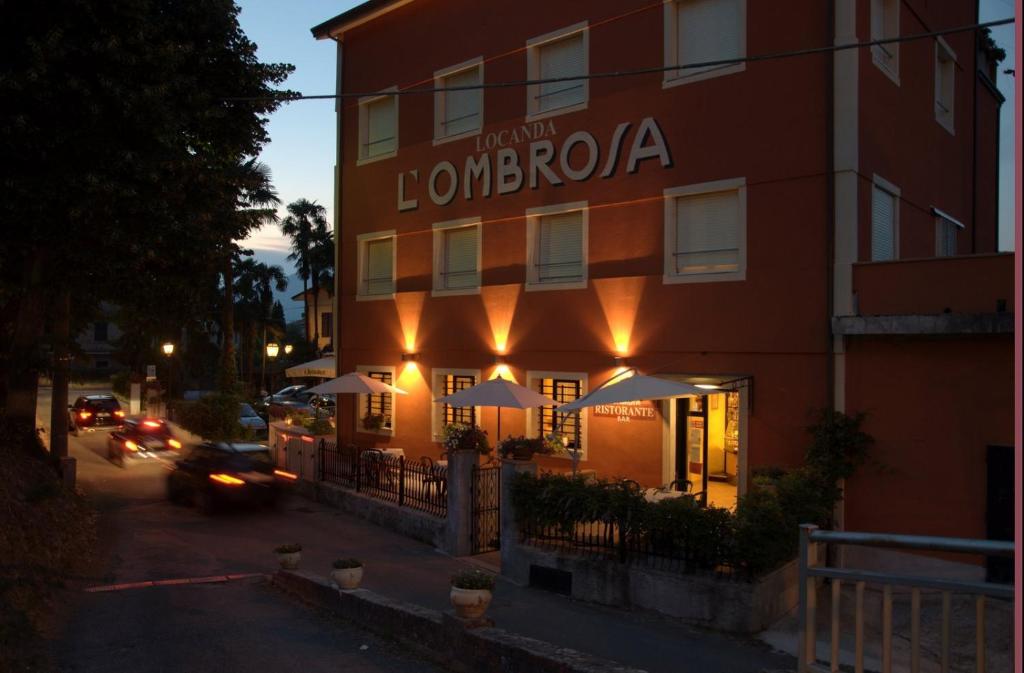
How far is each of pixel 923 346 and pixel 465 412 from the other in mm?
9563

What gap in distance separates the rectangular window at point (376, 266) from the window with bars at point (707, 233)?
8257 mm

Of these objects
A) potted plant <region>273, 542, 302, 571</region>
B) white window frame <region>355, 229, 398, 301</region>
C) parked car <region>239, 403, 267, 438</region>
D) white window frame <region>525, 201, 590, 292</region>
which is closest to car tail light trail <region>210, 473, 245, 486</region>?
→ white window frame <region>355, 229, 398, 301</region>

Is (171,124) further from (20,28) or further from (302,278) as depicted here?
(302,278)

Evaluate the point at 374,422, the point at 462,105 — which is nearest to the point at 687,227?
the point at 462,105

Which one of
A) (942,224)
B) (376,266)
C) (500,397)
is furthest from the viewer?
(376,266)

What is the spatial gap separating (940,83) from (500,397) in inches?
431

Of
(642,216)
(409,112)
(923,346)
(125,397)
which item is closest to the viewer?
(923,346)

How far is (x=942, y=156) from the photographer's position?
1556cm

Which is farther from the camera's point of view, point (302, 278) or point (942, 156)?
point (302, 278)

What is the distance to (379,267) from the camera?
2025 cm

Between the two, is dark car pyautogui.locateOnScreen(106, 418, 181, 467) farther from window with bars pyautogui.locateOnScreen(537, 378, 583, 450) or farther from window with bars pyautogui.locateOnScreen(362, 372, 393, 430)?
window with bars pyautogui.locateOnScreen(537, 378, 583, 450)

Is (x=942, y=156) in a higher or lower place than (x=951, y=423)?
higher

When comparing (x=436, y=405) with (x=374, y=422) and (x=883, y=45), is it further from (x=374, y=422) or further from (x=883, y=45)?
(x=883, y=45)

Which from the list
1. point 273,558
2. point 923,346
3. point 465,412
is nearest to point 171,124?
point 273,558
